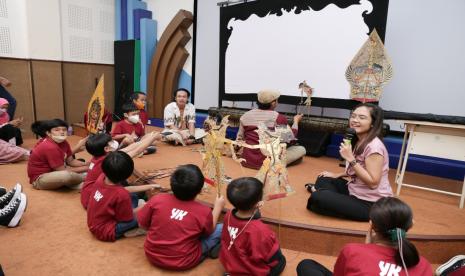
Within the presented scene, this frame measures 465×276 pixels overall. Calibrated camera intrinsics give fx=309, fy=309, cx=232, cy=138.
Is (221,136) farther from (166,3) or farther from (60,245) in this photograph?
(166,3)

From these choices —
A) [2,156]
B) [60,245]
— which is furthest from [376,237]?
[2,156]

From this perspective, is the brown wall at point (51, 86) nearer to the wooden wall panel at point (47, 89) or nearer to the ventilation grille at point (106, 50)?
the wooden wall panel at point (47, 89)

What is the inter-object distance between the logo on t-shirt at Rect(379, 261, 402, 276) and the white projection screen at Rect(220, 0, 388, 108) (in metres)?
3.05

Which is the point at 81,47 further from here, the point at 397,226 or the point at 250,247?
the point at 397,226

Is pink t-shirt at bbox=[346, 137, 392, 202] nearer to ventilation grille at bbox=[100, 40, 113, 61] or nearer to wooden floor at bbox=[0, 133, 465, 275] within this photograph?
wooden floor at bbox=[0, 133, 465, 275]

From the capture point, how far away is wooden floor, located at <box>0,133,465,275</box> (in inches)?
72.0

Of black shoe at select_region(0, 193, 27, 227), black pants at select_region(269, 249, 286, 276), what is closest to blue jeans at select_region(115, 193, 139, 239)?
black shoe at select_region(0, 193, 27, 227)

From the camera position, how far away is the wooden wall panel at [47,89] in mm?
5711

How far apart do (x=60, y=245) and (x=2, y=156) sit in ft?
8.38

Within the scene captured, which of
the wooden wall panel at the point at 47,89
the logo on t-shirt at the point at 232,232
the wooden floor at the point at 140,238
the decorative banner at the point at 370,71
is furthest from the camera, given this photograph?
the wooden wall panel at the point at 47,89

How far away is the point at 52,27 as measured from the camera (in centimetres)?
573

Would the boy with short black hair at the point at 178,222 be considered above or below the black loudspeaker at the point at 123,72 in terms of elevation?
below

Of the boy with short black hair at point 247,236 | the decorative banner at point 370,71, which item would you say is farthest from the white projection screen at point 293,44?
the boy with short black hair at point 247,236

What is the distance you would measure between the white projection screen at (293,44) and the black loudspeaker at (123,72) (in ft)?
7.77
